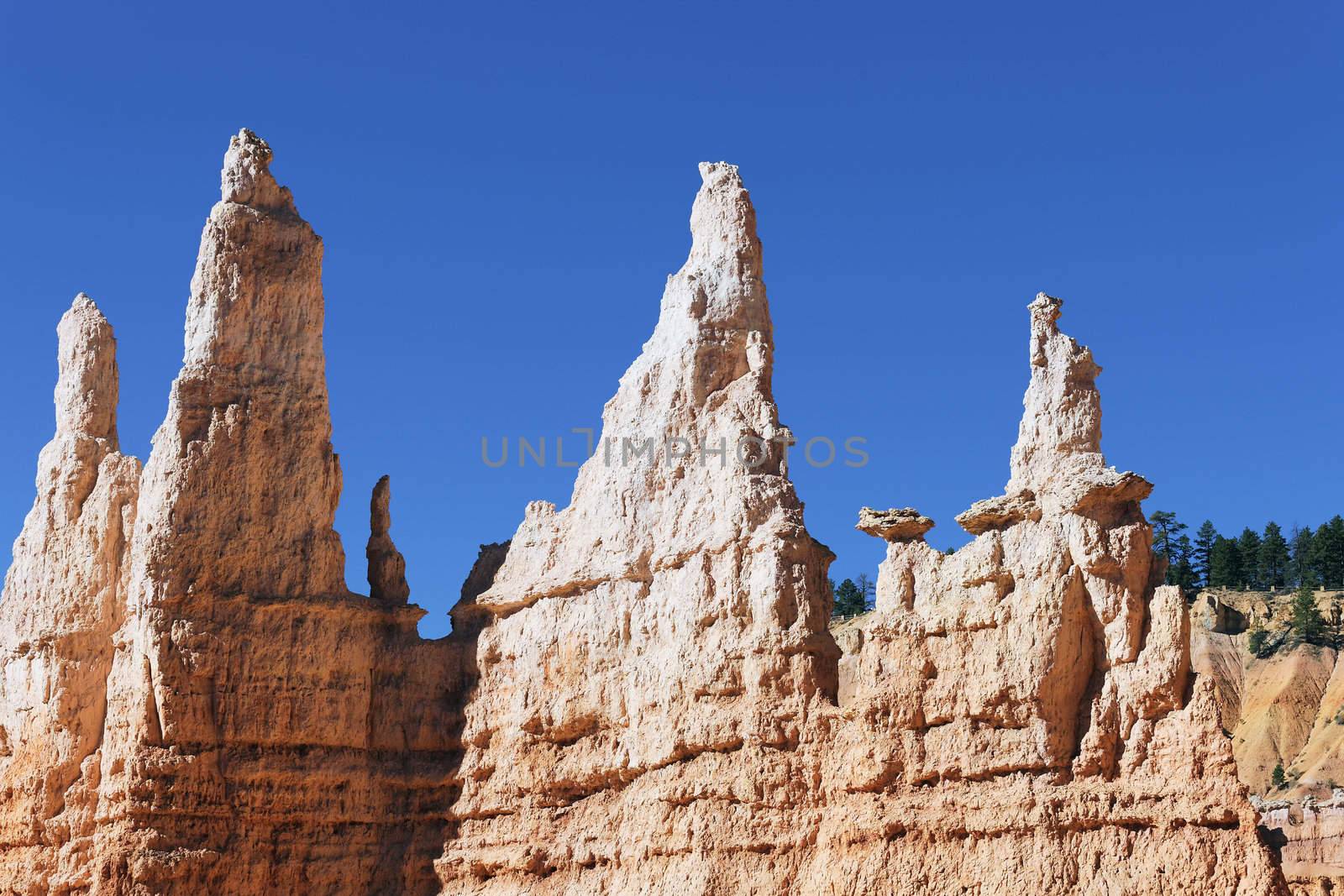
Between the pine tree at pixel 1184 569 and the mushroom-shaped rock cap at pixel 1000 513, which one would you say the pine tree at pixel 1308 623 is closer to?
the pine tree at pixel 1184 569

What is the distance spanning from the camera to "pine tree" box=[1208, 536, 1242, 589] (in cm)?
9219

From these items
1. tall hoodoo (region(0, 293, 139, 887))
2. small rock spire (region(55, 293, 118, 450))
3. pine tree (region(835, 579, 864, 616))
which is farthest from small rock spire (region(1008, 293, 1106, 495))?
pine tree (region(835, 579, 864, 616))

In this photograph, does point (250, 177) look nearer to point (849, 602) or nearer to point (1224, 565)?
point (849, 602)

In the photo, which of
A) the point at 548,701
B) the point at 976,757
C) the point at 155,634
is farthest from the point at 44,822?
the point at 976,757

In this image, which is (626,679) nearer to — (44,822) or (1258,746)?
(44,822)

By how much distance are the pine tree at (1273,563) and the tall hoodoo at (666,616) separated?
185 ft

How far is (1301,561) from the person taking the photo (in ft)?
302

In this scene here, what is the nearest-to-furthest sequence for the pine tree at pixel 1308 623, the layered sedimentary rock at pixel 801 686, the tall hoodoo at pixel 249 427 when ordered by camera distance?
the layered sedimentary rock at pixel 801 686 < the tall hoodoo at pixel 249 427 < the pine tree at pixel 1308 623

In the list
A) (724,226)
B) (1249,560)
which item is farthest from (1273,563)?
(724,226)

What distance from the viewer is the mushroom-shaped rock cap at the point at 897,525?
3697 cm

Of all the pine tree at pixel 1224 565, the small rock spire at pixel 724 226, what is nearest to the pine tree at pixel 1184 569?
the pine tree at pixel 1224 565

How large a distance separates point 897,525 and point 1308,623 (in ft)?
168

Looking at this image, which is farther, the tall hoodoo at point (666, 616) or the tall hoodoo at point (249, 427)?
the tall hoodoo at point (249, 427)

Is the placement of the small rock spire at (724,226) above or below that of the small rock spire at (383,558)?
above
